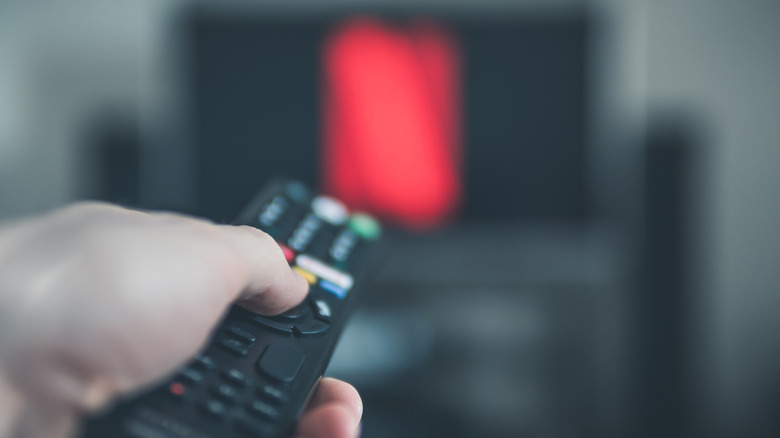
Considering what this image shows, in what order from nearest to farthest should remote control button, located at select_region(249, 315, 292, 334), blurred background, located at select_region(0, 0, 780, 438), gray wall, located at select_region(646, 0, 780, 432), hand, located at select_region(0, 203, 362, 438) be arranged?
hand, located at select_region(0, 203, 362, 438) < remote control button, located at select_region(249, 315, 292, 334) < blurred background, located at select_region(0, 0, 780, 438) < gray wall, located at select_region(646, 0, 780, 432)

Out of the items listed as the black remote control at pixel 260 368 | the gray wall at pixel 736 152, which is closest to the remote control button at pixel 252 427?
the black remote control at pixel 260 368

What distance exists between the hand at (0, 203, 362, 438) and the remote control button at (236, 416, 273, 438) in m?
0.04

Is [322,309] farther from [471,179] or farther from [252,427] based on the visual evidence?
[471,179]

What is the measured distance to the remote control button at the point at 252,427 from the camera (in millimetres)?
298

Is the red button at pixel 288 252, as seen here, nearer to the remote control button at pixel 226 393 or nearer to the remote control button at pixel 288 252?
the remote control button at pixel 288 252

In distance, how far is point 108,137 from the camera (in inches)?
43.6

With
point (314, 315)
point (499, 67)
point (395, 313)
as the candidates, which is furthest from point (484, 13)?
point (314, 315)

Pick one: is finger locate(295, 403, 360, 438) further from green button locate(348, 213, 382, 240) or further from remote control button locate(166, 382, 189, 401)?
green button locate(348, 213, 382, 240)

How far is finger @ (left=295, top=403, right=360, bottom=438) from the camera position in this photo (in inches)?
13.4

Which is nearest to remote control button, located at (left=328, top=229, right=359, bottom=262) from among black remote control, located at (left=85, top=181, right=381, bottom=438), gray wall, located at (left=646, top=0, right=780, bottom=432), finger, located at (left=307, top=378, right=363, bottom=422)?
black remote control, located at (left=85, top=181, right=381, bottom=438)

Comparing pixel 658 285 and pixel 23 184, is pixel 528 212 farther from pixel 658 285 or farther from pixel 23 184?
pixel 23 184

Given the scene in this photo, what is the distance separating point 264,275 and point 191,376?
64 mm

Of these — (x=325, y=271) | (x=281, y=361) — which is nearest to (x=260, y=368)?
(x=281, y=361)

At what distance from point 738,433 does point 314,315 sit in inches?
51.3
